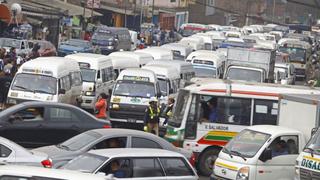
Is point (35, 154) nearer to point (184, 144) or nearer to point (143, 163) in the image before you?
point (143, 163)

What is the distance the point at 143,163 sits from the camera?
45.5 feet

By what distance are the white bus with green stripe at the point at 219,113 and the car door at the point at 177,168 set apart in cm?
609

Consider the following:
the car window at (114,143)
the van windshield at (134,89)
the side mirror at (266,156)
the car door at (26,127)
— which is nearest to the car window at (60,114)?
the car door at (26,127)

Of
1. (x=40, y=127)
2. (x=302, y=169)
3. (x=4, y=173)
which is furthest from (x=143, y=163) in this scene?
(x=40, y=127)

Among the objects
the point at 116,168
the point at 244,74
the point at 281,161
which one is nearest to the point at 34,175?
the point at 116,168

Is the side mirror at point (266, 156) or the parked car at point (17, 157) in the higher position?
the parked car at point (17, 157)

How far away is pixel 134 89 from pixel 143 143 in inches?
438

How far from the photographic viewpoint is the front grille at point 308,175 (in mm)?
15538

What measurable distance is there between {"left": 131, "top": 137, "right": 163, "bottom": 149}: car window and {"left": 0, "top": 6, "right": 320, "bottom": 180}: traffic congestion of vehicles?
0.8 inches

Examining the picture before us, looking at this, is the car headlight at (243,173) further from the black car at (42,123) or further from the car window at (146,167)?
the black car at (42,123)

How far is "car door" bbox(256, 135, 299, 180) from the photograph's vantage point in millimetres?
17031

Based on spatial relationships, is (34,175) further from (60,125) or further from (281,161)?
(60,125)

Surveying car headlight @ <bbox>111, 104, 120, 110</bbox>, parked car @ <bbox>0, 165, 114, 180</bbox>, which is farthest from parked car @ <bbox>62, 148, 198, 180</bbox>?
car headlight @ <bbox>111, 104, 120, 110</bbox>

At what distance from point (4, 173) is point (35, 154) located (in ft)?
18.7
